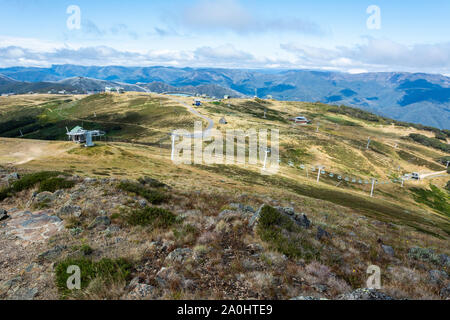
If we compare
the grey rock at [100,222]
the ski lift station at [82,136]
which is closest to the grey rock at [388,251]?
the grey rock at [100,222]

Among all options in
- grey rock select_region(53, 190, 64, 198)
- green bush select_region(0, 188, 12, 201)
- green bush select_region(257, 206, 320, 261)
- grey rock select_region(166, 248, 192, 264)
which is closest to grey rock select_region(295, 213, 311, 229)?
green bush select_region(257, 206, 320, 261)

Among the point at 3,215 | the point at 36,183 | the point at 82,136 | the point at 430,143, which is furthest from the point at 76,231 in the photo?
the point at 430,143

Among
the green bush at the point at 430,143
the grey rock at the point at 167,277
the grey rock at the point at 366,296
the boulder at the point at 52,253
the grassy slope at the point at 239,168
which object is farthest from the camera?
the green bush at the point at 430,143

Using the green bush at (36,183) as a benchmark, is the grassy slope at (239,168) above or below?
below

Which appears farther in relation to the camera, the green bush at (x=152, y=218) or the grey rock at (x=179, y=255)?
the green bush at (x=152, y=218)

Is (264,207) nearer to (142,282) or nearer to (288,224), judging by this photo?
(288,224)

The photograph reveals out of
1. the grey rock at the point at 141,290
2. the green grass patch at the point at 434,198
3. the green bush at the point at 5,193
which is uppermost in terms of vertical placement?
the grey rock at the point at 141,290

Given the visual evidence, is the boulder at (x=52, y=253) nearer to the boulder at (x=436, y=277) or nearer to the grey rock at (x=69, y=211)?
the grey rock at (x=69, y=211)
